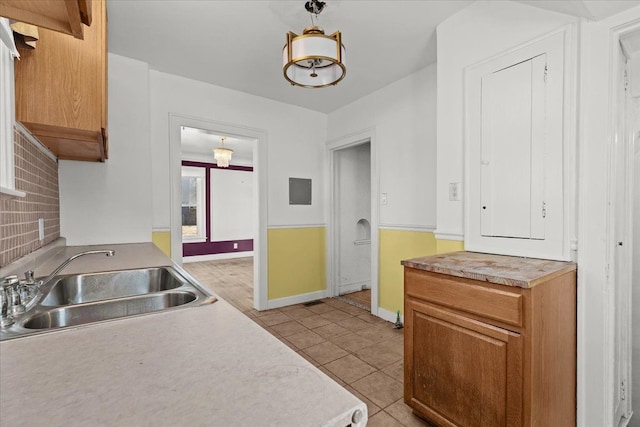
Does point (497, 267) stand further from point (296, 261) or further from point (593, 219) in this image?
point (296, 261)

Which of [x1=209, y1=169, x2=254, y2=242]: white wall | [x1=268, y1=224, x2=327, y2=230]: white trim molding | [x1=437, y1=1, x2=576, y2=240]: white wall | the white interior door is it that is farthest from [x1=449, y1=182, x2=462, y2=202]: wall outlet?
[x1=209, y1=169, x2=254, y2=242]: white wall

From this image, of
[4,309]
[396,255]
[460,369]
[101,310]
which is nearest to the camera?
[4,309]

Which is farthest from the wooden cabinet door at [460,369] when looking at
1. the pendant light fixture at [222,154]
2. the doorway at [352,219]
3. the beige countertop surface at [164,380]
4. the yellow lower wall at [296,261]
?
the pendant light fixture at [222,154]

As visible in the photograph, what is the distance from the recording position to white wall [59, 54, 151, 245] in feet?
8.34

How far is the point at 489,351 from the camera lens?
4.47 ft

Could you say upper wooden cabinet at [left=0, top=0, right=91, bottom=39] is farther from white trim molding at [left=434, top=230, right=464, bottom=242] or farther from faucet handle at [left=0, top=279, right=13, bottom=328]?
white trim molding at [left=434, top=230, right=464, bottom=242]

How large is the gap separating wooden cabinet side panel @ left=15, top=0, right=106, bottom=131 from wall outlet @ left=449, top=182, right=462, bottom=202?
2.11 meters

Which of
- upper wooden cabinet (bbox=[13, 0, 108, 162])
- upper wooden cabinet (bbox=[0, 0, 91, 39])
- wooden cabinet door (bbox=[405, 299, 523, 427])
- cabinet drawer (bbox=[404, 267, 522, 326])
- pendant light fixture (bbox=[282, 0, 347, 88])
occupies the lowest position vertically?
wooden cabinet door (bbox=[405, 299, 523, 427])

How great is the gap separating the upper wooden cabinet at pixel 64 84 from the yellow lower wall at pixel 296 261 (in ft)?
7.96

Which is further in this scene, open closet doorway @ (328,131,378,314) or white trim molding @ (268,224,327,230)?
open closet doorway @ (328,131,378,314)


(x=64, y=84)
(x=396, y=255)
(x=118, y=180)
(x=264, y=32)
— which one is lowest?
(x=396, y=255)

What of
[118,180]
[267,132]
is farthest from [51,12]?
[267,132]

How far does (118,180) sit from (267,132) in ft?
5.54

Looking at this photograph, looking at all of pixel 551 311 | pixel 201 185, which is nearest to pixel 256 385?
pixel 551 311
